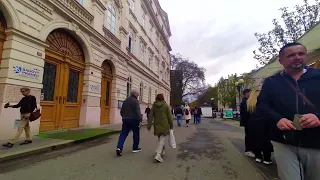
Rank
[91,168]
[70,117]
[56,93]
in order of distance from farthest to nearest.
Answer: [70,117] → [56,93] → [91,168]

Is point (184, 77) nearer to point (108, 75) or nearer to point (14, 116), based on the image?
point (108, 75)

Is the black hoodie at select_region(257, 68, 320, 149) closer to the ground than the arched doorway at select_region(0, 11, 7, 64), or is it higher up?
closer to the ground

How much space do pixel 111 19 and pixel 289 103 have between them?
16783 millimetres

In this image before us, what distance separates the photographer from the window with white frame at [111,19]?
54.0 feet

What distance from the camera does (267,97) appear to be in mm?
2199

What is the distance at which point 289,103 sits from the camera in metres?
2.02

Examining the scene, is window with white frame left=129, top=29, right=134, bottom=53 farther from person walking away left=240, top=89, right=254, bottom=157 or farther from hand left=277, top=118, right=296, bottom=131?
hand left=277, top=118, right=296, bottom=131

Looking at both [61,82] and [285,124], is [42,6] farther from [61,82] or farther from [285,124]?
[285,124]

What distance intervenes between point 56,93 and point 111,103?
21.0ft

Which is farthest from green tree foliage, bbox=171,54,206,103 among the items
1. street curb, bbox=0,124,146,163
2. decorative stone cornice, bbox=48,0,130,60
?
street curb, bbox=0,124,146,163

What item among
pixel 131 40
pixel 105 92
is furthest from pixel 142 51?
pixel 105 92

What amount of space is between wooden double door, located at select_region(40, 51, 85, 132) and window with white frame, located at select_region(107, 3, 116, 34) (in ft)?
15.7

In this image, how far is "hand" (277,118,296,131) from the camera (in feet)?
6.17

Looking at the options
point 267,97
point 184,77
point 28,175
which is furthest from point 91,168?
point 184,77
